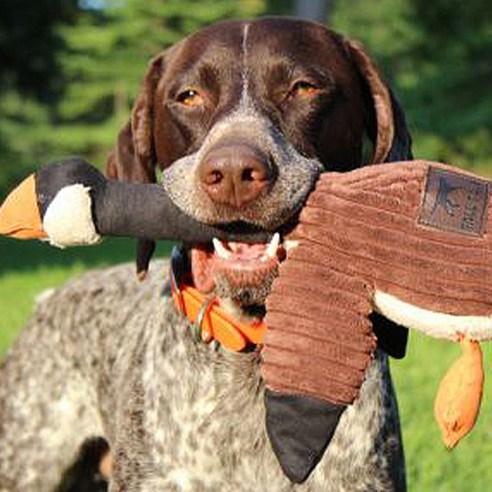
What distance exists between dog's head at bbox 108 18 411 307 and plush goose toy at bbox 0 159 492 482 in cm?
17

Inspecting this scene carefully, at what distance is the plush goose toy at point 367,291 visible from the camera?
8.61 ft

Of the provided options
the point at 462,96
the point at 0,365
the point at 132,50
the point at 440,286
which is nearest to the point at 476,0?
the point at 462,96

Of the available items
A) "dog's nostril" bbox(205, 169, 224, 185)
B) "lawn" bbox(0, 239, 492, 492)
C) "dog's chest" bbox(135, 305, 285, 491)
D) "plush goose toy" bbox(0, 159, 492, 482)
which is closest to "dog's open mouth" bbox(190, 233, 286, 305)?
"plush goose toy" bbox(0, 159, 492, 482)

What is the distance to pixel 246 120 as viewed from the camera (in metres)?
3.29

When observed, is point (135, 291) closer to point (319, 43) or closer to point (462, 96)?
point (319, 43)

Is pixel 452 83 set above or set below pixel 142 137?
below

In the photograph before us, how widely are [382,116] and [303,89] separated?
1.14 ft

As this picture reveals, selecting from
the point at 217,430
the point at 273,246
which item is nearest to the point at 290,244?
the point at 273,246

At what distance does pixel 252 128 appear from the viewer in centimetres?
318

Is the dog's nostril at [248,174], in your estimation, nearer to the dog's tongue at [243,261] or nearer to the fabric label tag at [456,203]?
the dog's tongue at [243,261]

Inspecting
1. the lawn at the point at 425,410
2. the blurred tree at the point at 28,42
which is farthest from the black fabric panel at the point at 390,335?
the blurred tree at the point at 28,42

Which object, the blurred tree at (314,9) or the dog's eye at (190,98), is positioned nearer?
the dog's eye at (190,98)

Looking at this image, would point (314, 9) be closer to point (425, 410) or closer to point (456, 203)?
A: point (425, 410)

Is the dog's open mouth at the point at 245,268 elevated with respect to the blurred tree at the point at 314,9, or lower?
elevated
